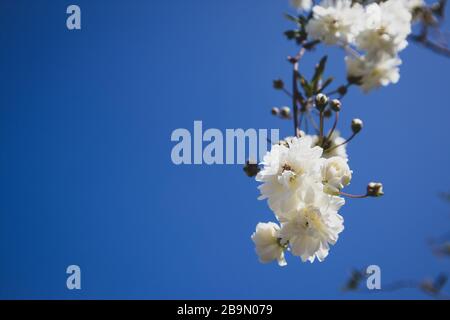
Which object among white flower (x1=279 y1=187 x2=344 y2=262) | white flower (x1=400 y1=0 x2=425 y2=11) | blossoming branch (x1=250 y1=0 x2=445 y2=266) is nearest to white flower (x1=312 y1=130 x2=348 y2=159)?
blossoming branch (x1=250 y1=0 x2=445 y2=266)

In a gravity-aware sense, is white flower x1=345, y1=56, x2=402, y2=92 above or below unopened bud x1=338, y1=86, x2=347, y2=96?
above

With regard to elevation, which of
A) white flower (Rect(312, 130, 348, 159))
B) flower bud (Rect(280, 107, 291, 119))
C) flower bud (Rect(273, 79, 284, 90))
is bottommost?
white flower (Rect(312, 130, 348, 159))

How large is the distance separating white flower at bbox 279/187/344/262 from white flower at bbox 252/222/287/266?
9 cm

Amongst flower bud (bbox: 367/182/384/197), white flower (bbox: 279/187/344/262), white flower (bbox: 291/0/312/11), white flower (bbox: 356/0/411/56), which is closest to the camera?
white flower (bbox: 279/187/344/262)

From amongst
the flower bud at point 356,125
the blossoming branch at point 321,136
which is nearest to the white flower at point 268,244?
the blossoming branch at point 321,136

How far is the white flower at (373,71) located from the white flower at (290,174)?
660 mm

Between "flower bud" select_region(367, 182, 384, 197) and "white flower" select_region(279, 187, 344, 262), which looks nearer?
"white flower" select_region(279, 187, 344, 262)

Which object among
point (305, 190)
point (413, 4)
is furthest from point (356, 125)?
point (413, 4)

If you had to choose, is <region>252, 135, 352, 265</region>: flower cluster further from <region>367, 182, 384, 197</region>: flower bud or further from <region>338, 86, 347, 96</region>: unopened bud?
<region>338, 86, 347, 96</region>: unopened bud

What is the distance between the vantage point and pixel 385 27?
142 centimetres

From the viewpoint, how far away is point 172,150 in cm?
171

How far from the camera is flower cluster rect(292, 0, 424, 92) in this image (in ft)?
4.65

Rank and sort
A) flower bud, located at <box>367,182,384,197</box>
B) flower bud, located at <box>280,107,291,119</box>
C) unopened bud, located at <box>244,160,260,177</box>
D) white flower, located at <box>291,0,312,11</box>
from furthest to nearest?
white flower, located at <box>291,0,312,11</box> < flower bud, located at <box>280,107,291,119</box> < unopened bud, located at <box>244,160,260,177</box> < flower bud, located at <box>367,182,384,197</box>
